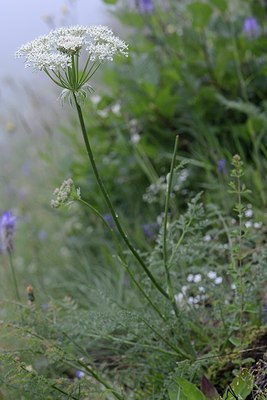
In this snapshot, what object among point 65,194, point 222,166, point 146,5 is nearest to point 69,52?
point 65,194

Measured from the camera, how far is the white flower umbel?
1.20 m

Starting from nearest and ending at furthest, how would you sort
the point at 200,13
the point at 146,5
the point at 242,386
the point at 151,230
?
the point at 242,386 → the point at 151,230 → the point at 200,13 → the point at 146,5

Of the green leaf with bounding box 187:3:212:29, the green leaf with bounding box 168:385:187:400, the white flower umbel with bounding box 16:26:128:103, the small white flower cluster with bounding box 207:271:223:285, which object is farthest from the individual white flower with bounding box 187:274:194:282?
the green leaf with bounding box 187:3:212:29

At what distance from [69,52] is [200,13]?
67.6 inches

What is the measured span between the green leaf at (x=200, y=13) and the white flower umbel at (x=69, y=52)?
1.57 metres

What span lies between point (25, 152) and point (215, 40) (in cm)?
305

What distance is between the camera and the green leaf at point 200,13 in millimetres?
2781

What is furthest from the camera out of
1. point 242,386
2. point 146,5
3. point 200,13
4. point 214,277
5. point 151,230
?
point 146,5

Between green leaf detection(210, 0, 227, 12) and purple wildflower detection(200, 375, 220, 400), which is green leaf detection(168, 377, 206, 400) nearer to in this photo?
purple wildflower detection(200, 375, 220, 400)

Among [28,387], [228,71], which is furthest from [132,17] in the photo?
[28,387]

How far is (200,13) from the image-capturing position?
2.79 m

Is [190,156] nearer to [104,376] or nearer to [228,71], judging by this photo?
[228,71]

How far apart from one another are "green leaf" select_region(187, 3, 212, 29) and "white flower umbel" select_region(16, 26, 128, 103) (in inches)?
61.8

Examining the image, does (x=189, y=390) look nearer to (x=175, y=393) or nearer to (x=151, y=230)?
(x=175, y=393)
